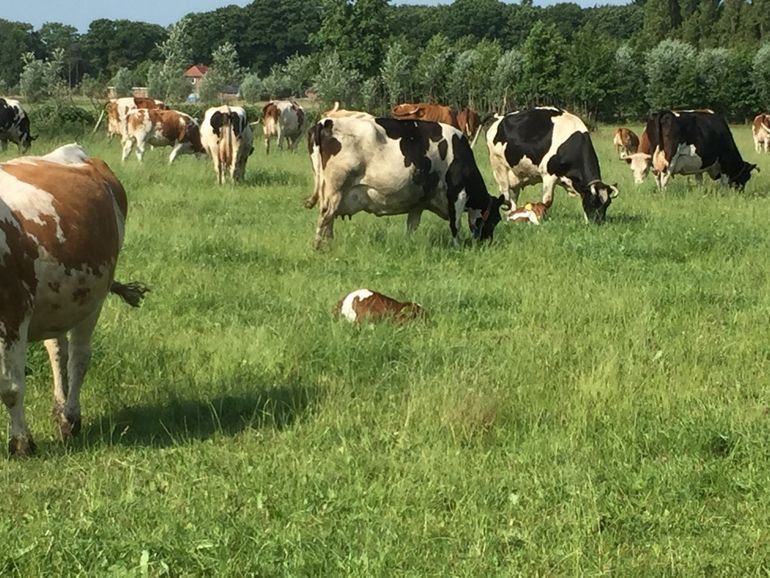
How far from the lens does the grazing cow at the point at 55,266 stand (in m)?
5.01

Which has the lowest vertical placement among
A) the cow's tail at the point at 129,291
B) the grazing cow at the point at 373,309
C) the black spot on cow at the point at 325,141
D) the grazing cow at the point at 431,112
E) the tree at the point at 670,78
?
the grazing cow at the point at 373,309

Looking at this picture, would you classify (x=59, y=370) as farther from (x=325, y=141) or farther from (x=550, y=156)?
(x=550, y=156)

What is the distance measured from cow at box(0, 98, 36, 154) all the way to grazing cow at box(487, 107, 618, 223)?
53.2ft

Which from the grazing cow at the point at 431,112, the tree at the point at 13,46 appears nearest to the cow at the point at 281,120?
the grazing cow at the point at 431,112

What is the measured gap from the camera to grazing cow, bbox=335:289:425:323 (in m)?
8.03

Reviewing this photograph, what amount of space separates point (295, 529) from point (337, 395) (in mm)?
2052

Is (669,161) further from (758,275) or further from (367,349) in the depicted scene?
(367,349)

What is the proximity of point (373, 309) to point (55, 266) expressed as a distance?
129 inches

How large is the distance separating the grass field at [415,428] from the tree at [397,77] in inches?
2018

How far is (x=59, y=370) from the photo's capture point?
5938mm

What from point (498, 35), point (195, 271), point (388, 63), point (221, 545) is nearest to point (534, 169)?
point (195, 271)

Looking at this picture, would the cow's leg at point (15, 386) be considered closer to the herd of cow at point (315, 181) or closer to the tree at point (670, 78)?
the herd of cow at point (315, 181)

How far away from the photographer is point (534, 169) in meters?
16.0

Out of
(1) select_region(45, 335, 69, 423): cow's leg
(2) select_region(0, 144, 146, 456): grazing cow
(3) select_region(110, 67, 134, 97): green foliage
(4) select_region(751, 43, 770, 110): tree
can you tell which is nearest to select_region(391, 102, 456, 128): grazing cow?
(2) select_region(0, 144, 146, 456): grazing cow
